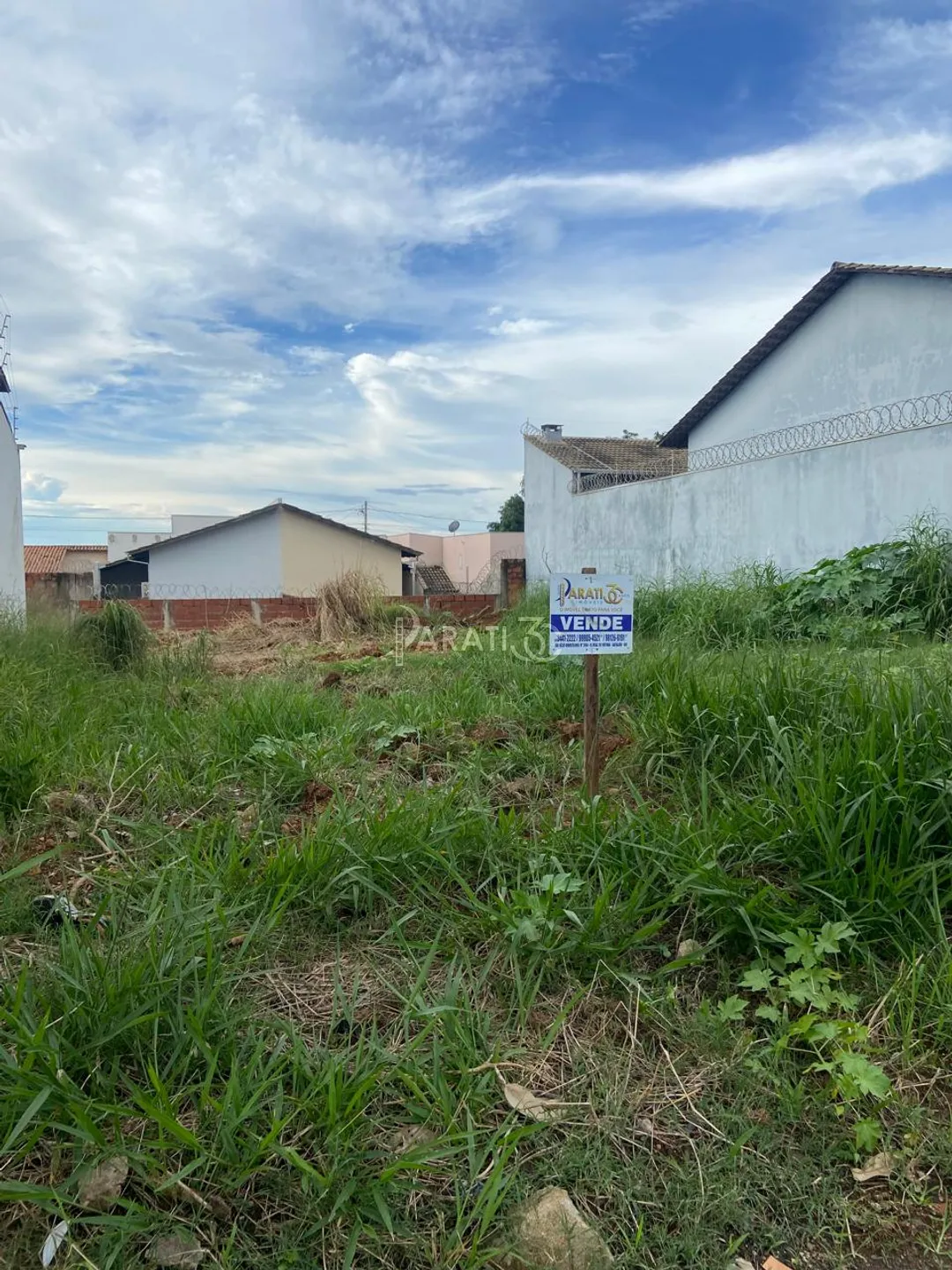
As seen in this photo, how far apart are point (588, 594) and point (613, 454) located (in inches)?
840

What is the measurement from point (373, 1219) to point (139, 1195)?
437 mm

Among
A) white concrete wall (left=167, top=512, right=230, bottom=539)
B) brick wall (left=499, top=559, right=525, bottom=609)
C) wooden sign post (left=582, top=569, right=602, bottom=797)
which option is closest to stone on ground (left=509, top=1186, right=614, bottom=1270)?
wooden sign post (left=582, top=569, right=602, bottom=797)

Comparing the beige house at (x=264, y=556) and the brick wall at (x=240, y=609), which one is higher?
the beige house at (x=264, y=556)

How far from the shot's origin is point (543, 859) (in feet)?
8.11

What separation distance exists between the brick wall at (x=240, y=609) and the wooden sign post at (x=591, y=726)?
9.18 metres

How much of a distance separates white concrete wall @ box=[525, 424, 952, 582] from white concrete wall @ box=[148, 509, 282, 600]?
1254cm

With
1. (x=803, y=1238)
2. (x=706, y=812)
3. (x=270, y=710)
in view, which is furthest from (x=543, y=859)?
(x=270, y=710)

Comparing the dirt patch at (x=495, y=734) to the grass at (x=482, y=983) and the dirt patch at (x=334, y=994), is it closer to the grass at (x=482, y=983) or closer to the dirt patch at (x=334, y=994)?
the grass at (x=482, y=983)

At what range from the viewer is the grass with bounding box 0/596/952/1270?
5.12 feet

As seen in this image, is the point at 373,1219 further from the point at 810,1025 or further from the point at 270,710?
the point at 270,710

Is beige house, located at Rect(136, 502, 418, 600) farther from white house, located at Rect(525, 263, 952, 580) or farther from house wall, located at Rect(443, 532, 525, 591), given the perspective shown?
white house, located at Rect(525, 263, 952, 580)

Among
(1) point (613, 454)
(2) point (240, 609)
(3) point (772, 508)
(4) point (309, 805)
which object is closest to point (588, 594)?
(4) point (309, 805)

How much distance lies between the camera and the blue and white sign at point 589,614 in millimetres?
2855

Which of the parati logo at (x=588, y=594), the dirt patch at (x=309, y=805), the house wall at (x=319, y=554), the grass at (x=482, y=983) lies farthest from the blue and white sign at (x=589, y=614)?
the house wall at (x=319, y=554)
